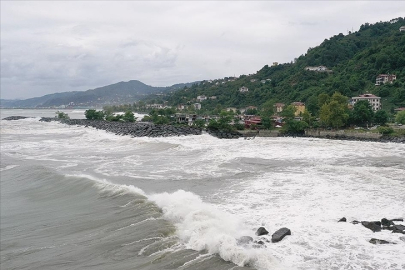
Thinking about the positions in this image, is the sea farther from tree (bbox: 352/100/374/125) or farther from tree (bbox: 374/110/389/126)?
tree (bbox: 374/110/389/126)

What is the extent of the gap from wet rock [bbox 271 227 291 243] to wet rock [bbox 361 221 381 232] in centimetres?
225

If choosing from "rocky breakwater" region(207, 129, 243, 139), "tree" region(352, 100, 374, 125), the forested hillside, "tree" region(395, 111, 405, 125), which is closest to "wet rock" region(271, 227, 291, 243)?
"rocky breakwater" region(207, 129, 243, 139)

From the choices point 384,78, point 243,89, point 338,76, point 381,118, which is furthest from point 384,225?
point 243,89

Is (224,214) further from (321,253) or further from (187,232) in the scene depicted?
(321,253)

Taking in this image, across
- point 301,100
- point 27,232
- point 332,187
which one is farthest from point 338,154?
point 301,100

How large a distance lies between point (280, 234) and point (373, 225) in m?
2.64

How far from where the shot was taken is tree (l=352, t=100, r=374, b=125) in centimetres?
4359

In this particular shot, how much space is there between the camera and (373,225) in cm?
920

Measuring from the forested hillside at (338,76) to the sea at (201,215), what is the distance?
1603 inches

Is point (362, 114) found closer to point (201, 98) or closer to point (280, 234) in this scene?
point (280, 234)

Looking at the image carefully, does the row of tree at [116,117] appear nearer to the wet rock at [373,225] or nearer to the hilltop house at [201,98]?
the hilltop house at [201,98]

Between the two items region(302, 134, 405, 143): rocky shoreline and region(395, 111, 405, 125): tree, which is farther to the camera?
region(395, 111, 405, 125): tree

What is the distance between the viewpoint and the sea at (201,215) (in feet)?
25.9

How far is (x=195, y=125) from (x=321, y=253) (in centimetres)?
4669
